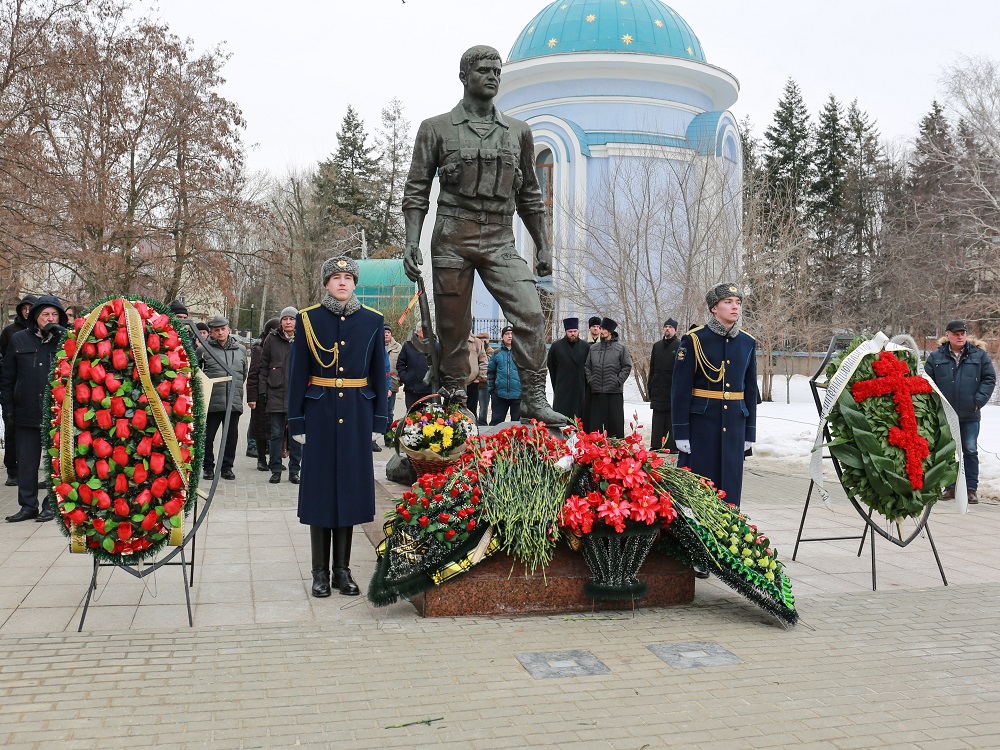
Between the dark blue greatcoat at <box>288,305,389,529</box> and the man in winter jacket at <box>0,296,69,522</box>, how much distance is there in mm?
3773

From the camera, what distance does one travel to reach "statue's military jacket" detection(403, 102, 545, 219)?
7.56 meters

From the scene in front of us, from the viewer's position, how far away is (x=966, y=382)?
10.5 metres

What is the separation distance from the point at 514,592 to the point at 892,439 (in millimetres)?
2903

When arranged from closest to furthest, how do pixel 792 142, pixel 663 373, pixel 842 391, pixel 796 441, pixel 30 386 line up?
1. pixel 842 391
2. pixel 30 386
3. pixel 663 373
4. pixel 796 441
5. pixel 792 142

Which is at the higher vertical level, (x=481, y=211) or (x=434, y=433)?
(x=481, y=211)

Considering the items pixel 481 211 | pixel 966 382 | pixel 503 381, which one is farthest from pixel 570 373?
pixel 481 211

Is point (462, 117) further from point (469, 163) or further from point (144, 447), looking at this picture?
point (144, 447)

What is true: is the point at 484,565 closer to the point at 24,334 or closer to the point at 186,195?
the point at 24,334

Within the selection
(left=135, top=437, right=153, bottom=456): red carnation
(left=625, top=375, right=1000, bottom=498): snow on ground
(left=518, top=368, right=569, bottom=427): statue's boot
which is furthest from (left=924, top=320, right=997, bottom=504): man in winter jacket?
(left=135, top=437, right=153, bottom=456): red carnation

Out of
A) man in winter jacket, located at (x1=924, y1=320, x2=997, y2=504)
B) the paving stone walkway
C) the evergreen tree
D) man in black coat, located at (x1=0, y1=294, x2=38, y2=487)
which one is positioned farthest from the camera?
the evergreen tree

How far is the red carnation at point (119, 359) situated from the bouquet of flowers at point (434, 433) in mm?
3302

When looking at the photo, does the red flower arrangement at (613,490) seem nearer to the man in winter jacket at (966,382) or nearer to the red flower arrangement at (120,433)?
the red flower arrangement at (120,433)

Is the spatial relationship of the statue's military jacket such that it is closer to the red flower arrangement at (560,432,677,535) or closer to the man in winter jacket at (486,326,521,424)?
the red flower arrangement at (560,432,677,535)

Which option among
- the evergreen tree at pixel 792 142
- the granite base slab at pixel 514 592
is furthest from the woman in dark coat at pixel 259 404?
the evergreen tree at pixel 792 142
